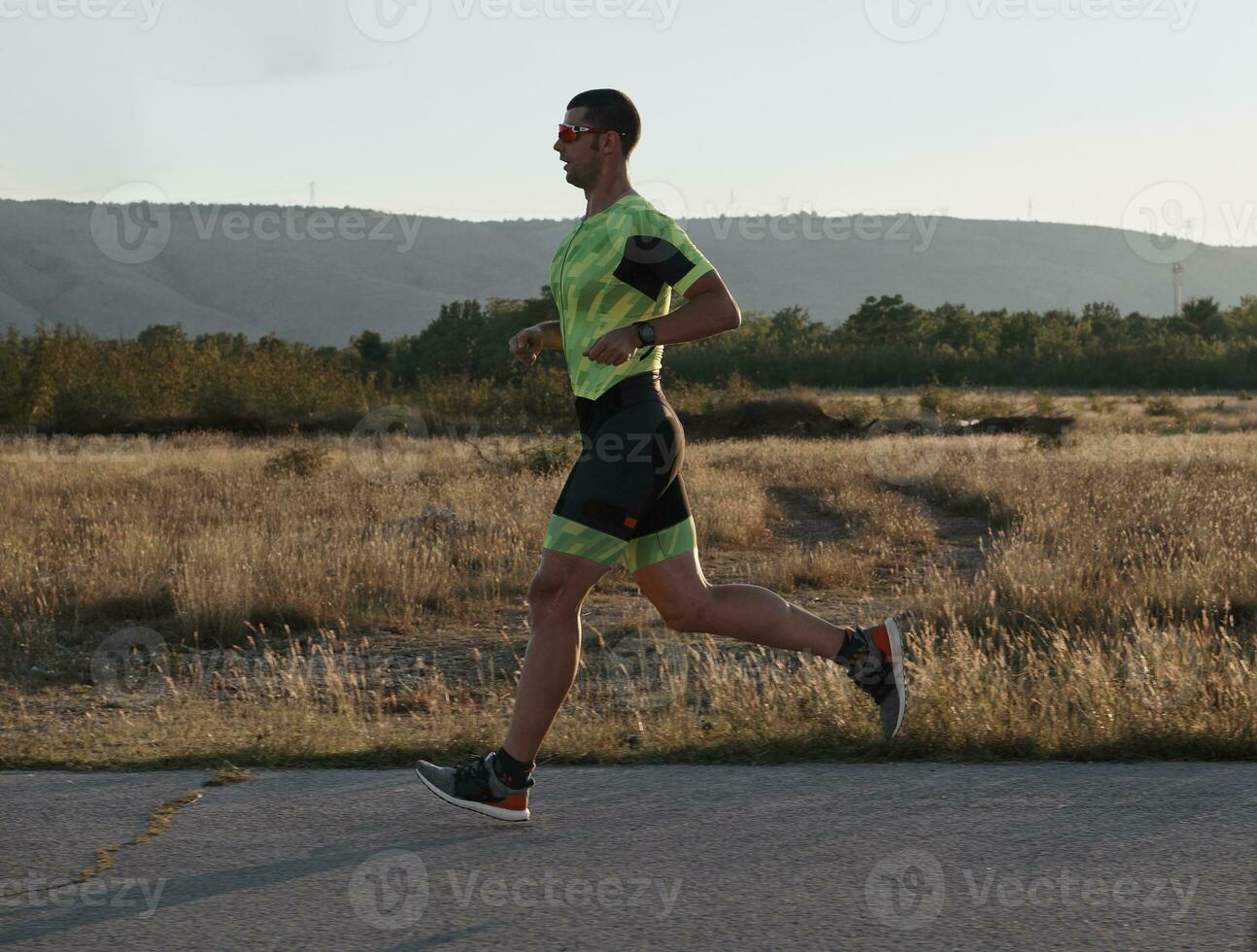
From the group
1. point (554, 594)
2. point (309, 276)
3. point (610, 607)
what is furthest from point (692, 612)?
point (309, 276)

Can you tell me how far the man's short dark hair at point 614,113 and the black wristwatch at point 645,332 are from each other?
638 mm

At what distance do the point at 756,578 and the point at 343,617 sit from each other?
3547 mm

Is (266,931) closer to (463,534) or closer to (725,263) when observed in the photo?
(463,534)

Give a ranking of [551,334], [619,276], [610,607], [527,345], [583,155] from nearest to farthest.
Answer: [619,276]
[583,155]
[527,345]
[551,334]
[610,607]

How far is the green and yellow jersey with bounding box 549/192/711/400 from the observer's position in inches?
159

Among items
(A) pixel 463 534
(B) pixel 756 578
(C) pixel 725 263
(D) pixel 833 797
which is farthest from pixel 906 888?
(C) pixel 725 263

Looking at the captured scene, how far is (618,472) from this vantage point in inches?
157

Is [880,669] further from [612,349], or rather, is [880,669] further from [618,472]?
[612,349]

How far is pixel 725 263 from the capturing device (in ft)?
628

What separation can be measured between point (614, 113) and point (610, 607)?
6207 mm

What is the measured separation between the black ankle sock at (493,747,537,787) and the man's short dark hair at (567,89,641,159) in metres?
1.87
